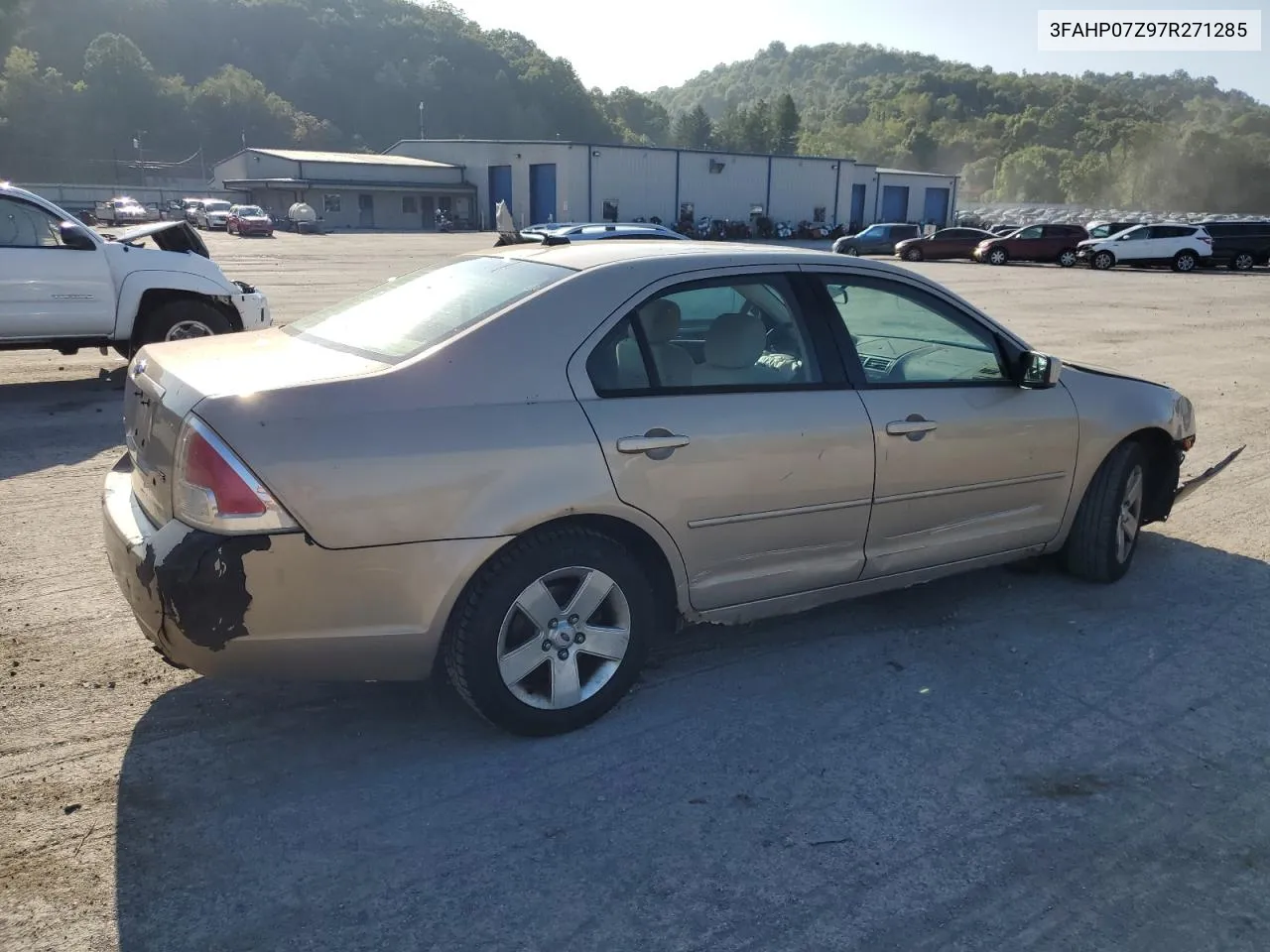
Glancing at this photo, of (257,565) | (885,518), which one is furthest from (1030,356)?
(257,565)

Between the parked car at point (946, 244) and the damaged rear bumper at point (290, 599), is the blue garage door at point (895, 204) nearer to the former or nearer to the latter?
the parked car at point (946, 244)

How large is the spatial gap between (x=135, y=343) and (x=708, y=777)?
8154 millimetres

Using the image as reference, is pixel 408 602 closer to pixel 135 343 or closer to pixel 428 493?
pixel 428 493

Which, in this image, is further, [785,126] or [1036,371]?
[785,126]

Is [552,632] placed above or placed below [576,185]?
below

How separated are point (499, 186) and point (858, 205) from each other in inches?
998

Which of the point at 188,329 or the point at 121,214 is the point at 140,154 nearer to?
the point at 121,214

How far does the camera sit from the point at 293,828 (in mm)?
3002

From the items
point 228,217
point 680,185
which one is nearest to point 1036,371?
point 228,217

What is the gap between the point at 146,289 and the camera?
30.2 ft

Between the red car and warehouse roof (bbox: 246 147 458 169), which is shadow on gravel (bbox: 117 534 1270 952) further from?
warehouse roof (bbox: 246 147 458 169)

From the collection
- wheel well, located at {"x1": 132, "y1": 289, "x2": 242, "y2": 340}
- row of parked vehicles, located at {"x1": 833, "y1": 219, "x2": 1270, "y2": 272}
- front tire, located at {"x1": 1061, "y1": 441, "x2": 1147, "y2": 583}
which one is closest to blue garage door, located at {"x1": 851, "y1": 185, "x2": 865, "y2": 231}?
row of parked vehicles, located at {"x1": 833, "y1": 219, "x2": 1270, "y2": 272}

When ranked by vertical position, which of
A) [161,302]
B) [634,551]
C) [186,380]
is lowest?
[634,551]

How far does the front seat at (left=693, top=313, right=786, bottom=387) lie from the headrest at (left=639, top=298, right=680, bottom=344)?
0.17 meters
